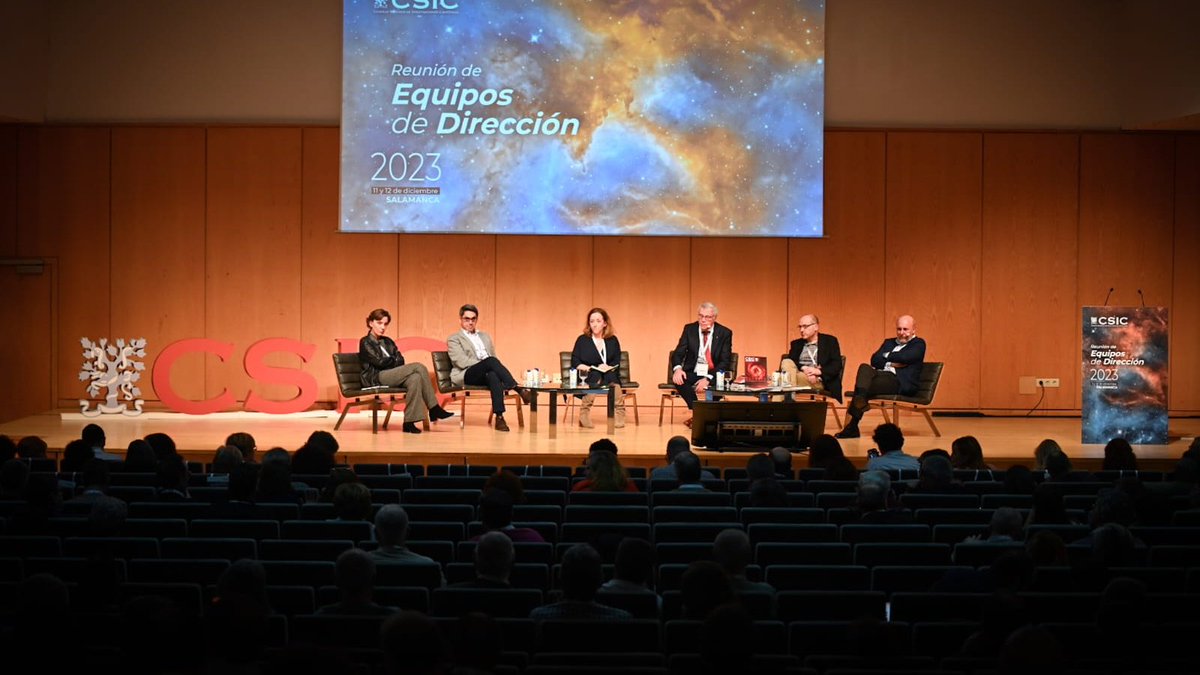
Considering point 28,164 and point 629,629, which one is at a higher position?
point 28,164

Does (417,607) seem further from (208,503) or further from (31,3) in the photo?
(31,3)

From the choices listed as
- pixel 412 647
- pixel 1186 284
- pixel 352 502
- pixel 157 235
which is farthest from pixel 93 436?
pixel 1186 284

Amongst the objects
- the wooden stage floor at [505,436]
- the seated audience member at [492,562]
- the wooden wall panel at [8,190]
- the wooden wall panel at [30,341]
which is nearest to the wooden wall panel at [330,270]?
the wooden stage floor at [505,436]

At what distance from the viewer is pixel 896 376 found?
10805 millimetres

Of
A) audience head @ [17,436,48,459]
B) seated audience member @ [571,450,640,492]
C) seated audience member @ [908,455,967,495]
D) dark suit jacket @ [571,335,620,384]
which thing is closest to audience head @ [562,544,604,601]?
seated audience member @ [571,450,640,492]

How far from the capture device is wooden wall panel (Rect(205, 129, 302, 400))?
41.9 ft

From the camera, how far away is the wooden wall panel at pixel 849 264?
1277 cm

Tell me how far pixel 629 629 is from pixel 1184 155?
11.0 meters

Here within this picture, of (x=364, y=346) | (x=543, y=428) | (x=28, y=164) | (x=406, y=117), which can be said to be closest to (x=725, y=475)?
(x=543, y=428)

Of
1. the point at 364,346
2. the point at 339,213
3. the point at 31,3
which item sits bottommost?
the point at 364,346

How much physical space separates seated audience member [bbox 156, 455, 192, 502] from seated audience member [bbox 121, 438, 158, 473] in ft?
2.34

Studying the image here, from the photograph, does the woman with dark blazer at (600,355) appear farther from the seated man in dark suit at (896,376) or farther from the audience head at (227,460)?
the audience head at (227,460)

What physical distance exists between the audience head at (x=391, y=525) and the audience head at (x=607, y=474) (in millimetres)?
1852

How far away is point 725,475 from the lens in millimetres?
8352
